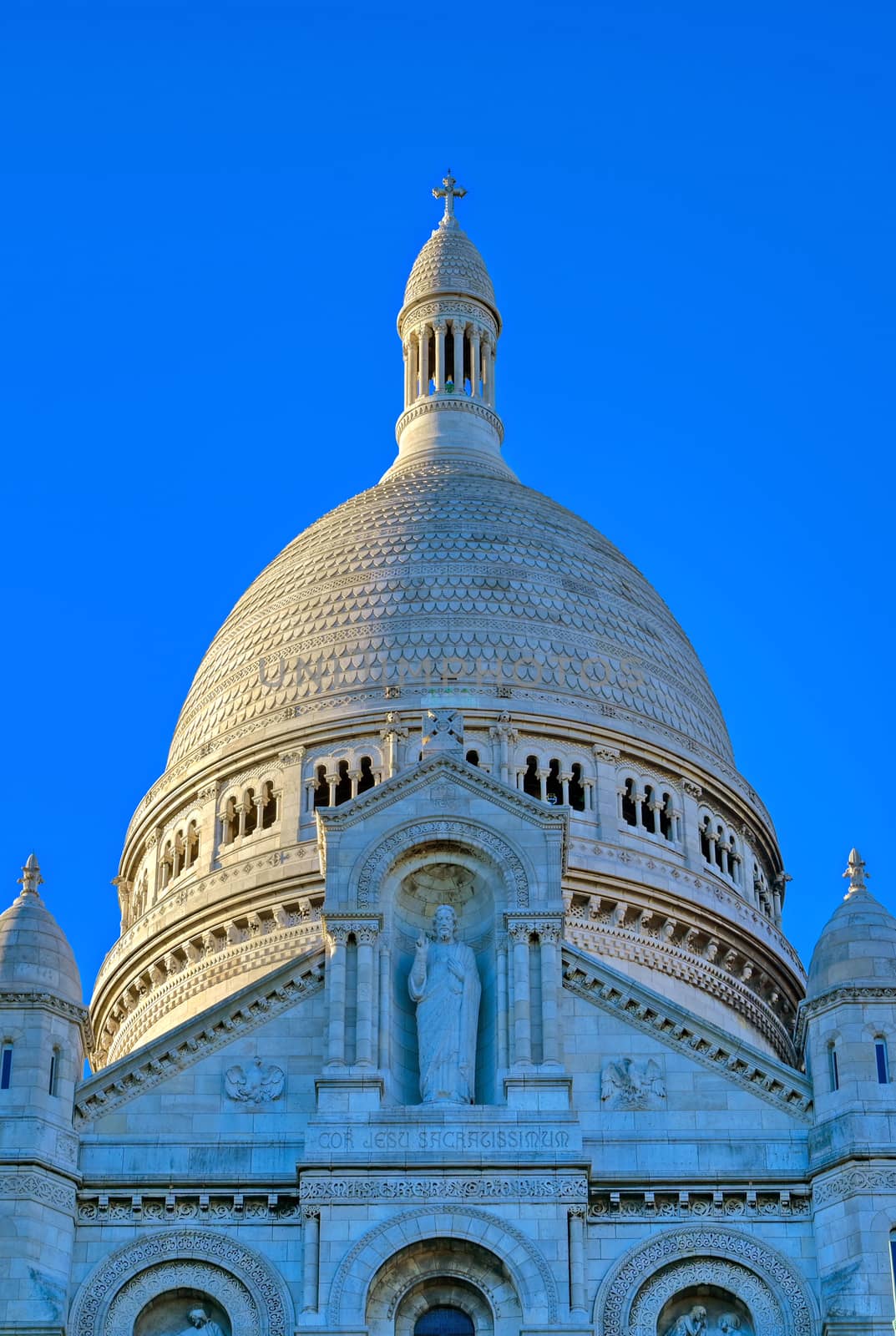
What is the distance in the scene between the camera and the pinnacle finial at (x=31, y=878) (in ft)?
165

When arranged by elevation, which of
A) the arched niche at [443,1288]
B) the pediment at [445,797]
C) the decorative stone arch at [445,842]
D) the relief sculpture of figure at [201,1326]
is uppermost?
the pediment at [445,797]

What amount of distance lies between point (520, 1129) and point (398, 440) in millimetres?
36443

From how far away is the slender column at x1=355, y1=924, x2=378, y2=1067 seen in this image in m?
48.5

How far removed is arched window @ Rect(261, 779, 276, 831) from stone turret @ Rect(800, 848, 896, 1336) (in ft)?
62.8

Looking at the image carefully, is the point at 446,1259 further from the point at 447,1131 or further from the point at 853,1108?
the point at 853,1108

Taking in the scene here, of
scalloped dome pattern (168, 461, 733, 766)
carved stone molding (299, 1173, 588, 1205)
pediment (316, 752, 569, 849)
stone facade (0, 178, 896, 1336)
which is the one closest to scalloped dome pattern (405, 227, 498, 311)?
scalloped dome pattern (168, 461, 733, 766)

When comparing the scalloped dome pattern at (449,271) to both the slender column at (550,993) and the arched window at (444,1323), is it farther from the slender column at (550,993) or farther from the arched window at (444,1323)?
the arched window at (444,1323)

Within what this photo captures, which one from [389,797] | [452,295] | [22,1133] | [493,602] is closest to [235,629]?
[493,602]

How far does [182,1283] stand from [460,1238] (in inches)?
151

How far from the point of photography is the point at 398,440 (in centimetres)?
8194

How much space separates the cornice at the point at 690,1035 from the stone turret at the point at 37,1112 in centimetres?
723

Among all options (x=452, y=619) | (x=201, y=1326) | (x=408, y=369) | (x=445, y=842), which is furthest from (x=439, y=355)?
(x=201, y=1326)

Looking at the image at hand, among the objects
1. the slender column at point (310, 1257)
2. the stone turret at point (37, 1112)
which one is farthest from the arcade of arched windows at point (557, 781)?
the slender column at point (310, 1257)

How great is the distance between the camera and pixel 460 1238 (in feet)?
153
